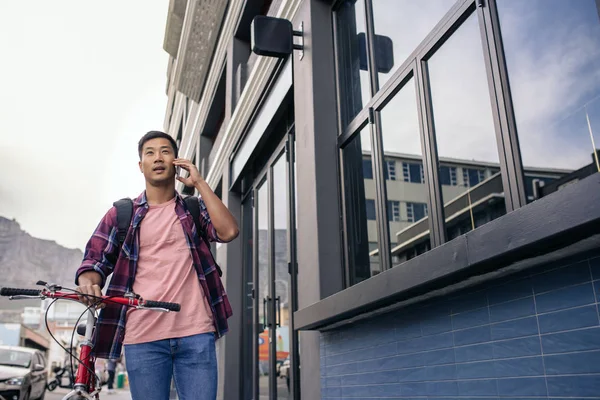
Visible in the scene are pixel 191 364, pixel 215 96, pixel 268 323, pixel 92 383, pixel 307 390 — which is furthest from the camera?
pixel 215 96

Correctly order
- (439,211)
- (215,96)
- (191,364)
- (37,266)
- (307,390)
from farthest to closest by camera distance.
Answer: (37,266) < (215,96) < (307,390) < (439,211) < (191,364)

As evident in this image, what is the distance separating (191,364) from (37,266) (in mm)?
15815

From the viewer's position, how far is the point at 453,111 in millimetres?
3369

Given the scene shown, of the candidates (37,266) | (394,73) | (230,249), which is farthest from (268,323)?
(37,266)

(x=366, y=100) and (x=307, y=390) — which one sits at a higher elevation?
(x=366, y=100)

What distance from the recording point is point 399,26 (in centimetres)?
403

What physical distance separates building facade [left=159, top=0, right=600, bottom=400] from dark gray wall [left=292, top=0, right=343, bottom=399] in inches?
0.6

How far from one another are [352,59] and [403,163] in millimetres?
1453

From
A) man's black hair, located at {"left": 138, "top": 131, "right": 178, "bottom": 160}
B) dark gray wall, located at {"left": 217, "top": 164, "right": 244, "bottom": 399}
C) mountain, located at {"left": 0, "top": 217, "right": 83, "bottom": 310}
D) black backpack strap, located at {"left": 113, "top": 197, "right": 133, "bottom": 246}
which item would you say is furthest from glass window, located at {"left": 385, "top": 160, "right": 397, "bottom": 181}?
mountain, located at {"left": 0, "top": 217, "right": 83, "bottom": 310}

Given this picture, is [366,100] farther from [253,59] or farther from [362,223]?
[253,59]

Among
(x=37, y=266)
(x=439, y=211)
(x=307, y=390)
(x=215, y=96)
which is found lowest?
(x=307, y=390)

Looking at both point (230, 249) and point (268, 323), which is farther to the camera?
point (230, 249)

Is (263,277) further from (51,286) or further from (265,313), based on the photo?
(51,286)

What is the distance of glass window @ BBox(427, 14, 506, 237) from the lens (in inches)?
119
